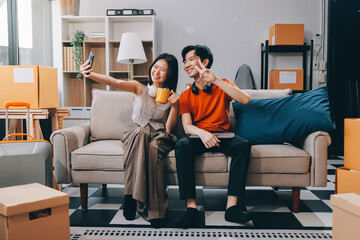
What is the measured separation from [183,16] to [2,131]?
2.58 m

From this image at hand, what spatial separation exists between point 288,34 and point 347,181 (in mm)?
2339

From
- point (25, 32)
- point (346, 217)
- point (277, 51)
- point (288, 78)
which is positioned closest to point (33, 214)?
point (346, 217)

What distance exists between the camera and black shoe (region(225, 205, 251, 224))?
5.27ft

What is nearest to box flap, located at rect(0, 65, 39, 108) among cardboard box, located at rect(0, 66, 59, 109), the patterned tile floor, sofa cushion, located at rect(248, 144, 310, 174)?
cardboard box, located at rect(0, 66, 59, 109)

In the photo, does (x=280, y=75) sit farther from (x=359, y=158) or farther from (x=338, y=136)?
(x=359, y=158)

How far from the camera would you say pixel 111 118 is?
2199mm

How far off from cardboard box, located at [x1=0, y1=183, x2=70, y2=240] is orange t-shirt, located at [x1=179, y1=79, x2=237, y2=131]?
0.96 meters

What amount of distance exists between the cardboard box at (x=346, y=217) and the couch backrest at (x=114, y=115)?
3.39ft

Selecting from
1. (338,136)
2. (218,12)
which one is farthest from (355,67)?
(218,12)

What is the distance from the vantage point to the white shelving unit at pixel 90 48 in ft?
12.7

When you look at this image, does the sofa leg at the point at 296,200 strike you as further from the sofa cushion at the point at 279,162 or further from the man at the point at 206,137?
the man at the point at 206,137

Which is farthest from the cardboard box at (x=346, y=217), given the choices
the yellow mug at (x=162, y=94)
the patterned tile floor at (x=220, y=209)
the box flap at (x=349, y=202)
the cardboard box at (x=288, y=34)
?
the cardboard box at (x=288, y=34)

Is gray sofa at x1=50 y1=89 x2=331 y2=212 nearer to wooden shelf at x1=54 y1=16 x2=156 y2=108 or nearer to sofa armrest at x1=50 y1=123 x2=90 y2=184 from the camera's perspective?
sofa armrest at x1=50 y1=123 x2=90 y2=184

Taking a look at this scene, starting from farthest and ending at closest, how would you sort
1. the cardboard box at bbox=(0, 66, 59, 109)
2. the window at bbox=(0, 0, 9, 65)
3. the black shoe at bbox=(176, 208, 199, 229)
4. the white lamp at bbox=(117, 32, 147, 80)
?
the white lamp at bbox=(117, 32, 147, 80) < the window at bbox=(0, 0, 9, 65) < the cardboard box at bbox=(0, 66, 59, 109) < the black shoe at bbox=(176, 208, 199, 229)
